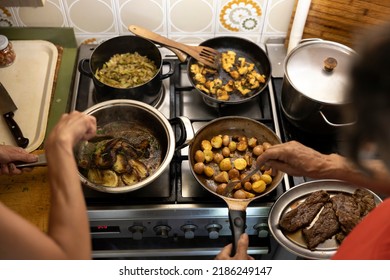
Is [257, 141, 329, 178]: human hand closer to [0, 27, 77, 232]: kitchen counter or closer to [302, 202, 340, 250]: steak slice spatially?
[302, 202, 340, 250]: steak slice

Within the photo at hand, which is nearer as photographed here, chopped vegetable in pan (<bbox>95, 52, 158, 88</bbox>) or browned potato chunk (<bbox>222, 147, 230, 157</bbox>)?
browned potato chunk (<bbox>222, 147, 230, 157</bbox>)

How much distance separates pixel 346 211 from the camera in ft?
3.86

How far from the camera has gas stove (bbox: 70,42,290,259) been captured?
121 cm

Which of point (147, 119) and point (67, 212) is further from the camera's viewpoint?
point (147, 119)

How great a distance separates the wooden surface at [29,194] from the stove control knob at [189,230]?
433 mm

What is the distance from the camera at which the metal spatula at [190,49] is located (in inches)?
55.2

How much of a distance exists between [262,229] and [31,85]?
39.3 inches

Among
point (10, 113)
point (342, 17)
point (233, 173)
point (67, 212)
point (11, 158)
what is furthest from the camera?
point (342, 17)

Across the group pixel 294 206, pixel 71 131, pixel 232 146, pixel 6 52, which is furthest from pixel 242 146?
pixel 6 52

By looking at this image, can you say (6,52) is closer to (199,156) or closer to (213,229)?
(199,156)

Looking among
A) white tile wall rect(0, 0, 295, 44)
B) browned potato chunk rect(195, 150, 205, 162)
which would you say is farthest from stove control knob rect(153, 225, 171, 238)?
white tile wall rect(0, 0, 295, 44)

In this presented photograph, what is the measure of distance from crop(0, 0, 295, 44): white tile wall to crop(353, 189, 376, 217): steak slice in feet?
2.41

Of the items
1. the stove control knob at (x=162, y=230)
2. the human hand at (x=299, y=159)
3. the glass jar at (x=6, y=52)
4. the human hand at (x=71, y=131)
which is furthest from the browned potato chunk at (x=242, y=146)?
the glass jar at (x=6, y=52)

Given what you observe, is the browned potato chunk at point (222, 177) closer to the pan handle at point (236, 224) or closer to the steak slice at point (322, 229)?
the pan handle at point (236, 224)
